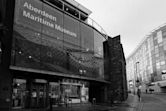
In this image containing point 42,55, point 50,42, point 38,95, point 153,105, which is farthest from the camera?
point 153,105

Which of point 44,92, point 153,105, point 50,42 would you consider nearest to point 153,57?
point 153,105

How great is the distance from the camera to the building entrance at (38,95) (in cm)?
1979

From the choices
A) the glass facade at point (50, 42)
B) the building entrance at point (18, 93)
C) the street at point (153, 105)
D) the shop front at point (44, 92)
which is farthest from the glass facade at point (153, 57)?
the building entrance at point (18, 93)

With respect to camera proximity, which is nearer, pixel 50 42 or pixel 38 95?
pixel 38 95

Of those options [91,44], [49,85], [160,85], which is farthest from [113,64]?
[160,85]

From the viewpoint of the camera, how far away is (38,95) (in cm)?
2034

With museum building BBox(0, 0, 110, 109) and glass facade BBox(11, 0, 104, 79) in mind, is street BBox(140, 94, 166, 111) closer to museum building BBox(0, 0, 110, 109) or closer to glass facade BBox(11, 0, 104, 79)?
museum building BBox(0, 0, 110, 109)

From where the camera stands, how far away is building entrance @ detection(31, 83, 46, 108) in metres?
19.8

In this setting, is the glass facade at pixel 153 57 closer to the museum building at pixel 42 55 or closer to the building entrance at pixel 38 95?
the museum building at pixel 42 55

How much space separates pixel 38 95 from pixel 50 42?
20.9ft

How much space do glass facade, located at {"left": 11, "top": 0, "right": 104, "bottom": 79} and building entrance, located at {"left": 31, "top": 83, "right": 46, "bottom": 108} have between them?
261 cm

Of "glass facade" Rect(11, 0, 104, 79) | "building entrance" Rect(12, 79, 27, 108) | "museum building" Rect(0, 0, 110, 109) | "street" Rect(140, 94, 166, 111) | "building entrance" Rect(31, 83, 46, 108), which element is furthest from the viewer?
"street" Rect(140, 94, 166, 111)

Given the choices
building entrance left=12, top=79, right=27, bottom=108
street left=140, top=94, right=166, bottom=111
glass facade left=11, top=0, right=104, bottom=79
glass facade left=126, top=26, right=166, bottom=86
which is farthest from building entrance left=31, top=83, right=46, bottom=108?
glass facade left=126, top=26, right=166, bottom=86

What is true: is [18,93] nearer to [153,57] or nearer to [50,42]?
[50,42]
